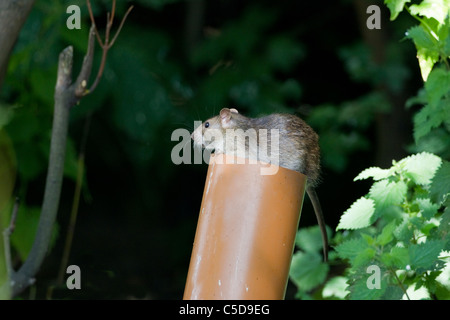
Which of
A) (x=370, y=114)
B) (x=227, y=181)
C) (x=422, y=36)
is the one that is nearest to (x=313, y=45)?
(x=370, y=114)

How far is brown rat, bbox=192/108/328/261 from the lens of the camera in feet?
9.09

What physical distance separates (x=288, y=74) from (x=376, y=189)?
325 centimetres

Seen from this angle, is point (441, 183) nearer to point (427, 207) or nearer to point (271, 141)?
point (427, 207)

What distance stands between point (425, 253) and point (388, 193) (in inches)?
14.2

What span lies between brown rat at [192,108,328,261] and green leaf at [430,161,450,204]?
53cm

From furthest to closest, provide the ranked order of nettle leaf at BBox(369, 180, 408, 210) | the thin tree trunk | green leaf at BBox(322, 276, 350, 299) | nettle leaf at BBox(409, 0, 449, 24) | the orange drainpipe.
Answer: the thin tree trunk < green leaf at BBox(322, 276, 350, 299) < nettle leaf at BBox(369, 180, 408, 210) < nettle leaf at BBox(409, 0, 449, 24) < the orange drainpipe

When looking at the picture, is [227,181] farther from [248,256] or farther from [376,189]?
[376,189]

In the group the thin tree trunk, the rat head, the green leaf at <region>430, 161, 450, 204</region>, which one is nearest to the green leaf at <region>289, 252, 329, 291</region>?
the rat head

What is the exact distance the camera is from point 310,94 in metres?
6.04

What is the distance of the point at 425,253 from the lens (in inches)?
88.0

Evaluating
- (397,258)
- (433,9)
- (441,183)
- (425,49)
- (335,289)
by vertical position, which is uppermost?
(433,9)

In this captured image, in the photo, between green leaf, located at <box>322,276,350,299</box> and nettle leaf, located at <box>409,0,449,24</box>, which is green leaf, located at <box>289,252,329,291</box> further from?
nettle leaf, located at <box>409,0,449,24</box>

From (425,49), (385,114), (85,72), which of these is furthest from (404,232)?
(385,114)

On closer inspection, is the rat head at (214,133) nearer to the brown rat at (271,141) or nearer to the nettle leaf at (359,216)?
the brown rat at (271,141)
